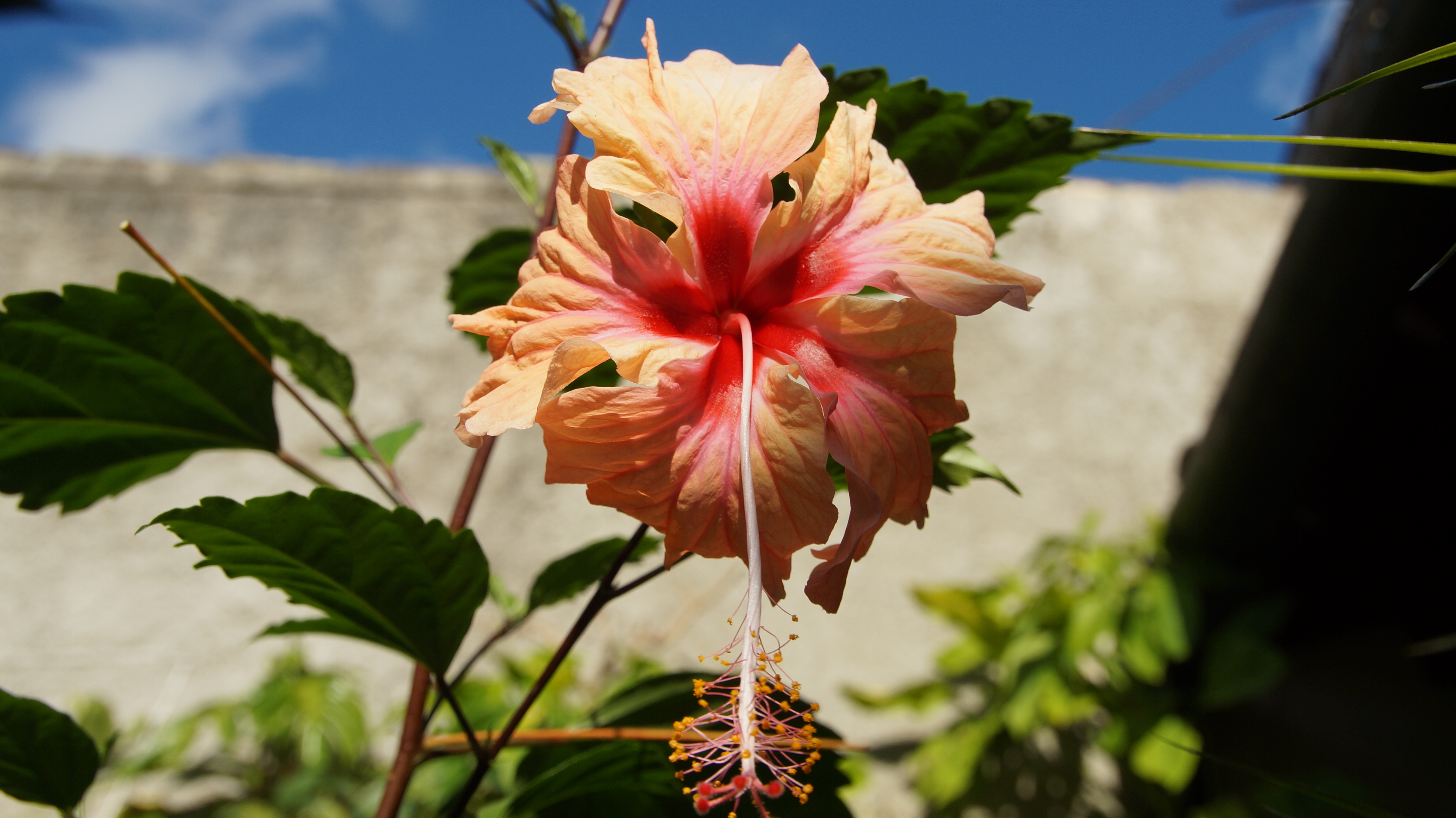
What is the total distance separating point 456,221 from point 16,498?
1.30 m

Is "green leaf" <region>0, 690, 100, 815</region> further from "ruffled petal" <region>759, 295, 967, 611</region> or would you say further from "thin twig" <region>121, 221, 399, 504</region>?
"ruffled petal" <region>759, 295, 967, 611</region>

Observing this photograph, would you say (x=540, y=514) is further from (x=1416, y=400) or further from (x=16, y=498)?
(x=1416, y=400)

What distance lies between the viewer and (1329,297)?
1110mm

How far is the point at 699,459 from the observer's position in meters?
0.28

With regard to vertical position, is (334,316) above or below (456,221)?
below

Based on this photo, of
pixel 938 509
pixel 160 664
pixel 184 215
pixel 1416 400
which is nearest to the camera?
pixel 1416 400

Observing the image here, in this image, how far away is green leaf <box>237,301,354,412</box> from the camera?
1.66 ft

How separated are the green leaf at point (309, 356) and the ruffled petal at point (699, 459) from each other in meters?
0.30

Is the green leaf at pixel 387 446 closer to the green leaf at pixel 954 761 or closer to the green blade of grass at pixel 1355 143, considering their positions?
the green blade of grass at pixel 1355 143

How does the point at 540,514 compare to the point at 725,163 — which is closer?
the point at 725,163

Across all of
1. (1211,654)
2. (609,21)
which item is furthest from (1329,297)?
(609,21)

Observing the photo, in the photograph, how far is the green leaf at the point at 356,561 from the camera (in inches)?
13.5

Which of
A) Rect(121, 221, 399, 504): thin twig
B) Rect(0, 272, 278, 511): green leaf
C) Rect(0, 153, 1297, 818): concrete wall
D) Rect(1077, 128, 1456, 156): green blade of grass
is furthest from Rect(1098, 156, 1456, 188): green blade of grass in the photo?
Rect(0, 153, 1297, 818): concrete wall

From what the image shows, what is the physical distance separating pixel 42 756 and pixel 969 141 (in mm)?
549
